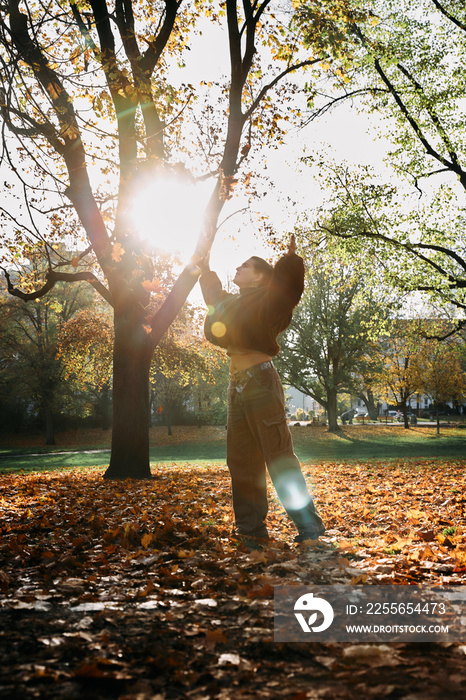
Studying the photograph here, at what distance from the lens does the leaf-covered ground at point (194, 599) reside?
67.1 inches

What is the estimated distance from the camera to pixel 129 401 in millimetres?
9297

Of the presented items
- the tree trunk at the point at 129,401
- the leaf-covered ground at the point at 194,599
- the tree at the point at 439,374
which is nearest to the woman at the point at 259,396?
the leaf-covered ground at the point at 194,599

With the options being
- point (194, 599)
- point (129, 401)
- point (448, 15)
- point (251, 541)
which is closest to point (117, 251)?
point (129, 401)

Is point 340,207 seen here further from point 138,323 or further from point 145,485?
point 145,485

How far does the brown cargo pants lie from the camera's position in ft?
12.0

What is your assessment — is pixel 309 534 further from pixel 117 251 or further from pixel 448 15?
pixel 448 15

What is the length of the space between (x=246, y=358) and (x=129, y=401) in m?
5.97

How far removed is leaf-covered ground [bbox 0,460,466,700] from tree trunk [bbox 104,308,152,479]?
358 centimetres

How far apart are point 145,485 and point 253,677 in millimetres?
6584

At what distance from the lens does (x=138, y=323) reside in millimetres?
9367

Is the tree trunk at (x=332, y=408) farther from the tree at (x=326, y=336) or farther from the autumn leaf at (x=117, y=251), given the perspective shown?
the autumn leaf at (x=117, y=251)

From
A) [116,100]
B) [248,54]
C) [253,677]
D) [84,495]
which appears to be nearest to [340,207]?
[248,54]

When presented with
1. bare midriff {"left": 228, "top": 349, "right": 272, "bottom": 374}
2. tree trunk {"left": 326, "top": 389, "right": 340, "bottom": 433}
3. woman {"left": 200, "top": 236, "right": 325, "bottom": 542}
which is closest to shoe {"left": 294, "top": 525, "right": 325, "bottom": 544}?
woman {"left": 200, "top": 236, "right": 325, "bottom": 542}

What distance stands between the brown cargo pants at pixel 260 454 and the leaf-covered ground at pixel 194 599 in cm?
26
